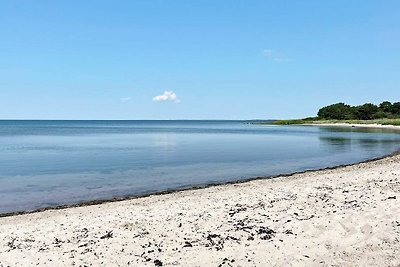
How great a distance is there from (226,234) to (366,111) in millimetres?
166916

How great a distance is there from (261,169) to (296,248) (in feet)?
61.9

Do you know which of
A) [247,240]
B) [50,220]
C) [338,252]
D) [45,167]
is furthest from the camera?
[45,167]

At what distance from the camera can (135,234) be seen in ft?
32.0

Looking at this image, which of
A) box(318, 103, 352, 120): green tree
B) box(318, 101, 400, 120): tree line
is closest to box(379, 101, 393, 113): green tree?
box(318, 101, 400, 120): tree line

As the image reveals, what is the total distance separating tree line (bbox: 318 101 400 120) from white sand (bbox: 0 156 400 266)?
15662cm

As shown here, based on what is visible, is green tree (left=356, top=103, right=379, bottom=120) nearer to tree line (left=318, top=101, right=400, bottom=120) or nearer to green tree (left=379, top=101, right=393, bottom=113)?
tree line (left=318, top=101, right=400, bottom=120)

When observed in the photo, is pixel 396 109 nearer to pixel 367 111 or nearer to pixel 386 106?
pixel 386 106

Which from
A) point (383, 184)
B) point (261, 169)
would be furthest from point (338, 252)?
point (261, 169)

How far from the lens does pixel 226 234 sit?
9516mm

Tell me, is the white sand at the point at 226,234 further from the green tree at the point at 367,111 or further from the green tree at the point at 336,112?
the green tree at the point at 336,112

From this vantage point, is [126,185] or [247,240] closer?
[247,240]

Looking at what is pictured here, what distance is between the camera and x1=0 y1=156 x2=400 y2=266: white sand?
8.09 metres

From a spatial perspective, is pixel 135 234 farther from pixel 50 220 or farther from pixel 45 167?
pixel 45 167

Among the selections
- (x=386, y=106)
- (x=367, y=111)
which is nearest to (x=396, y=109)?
(x=386, y=106)
